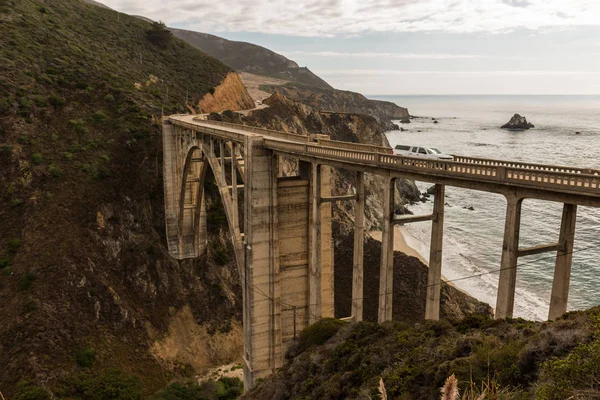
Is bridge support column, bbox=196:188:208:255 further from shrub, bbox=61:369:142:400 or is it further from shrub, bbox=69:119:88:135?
shrub, bbox=61:369:142:400

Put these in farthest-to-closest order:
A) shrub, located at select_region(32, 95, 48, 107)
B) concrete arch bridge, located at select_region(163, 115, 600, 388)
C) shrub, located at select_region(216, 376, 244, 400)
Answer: shrub, located at select_region(32, 95, 48, 107) < shrub, located at select_region(216, 376, 244, 400) < concrete arch bridge, located at select_region(163, 115, 600, 388)

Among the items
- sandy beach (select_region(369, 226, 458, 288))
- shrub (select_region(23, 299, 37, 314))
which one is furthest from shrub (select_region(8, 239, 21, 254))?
sandy beach (select_region(369, 226, 458, 288))

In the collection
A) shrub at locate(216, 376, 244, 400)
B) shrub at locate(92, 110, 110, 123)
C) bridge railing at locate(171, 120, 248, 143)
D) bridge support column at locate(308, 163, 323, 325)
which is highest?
shrub at locate(92, 110, 110, 123)

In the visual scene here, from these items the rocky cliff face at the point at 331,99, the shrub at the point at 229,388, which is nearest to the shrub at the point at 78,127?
the shrub at the point at 229,388

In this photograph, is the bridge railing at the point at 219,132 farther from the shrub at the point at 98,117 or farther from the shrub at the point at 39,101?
the shrub at the point at 39,101

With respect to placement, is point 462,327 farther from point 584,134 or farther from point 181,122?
point 584,134

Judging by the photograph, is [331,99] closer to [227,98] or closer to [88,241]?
[227,98]

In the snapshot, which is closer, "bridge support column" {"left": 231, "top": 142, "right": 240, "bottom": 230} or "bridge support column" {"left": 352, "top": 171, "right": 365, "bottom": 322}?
"bridge support column" {"left": 352, "top": 171, "right": 365, "bottom": 322}
